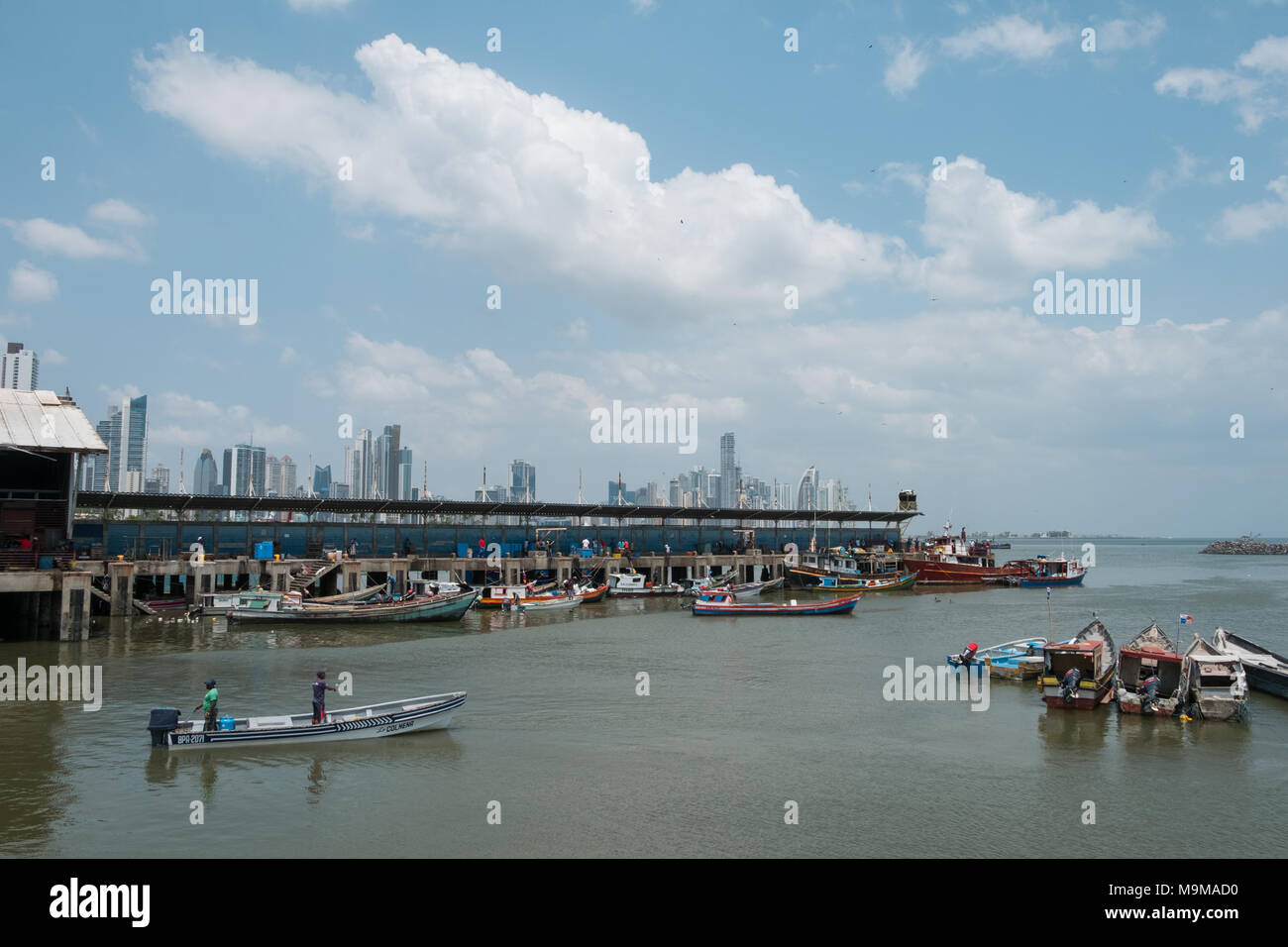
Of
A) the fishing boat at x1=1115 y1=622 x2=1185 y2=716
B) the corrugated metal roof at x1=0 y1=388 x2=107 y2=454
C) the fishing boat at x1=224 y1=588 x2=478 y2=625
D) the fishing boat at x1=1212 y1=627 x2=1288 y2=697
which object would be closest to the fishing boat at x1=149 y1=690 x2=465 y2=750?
the fishing boat at x1=1115 y1=622 x2=1185 y2=716

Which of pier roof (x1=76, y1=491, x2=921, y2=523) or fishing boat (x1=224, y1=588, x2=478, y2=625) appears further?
pier roof (x1=76, y1=491, x2=921, y2=523)

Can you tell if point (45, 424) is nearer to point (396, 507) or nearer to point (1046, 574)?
point (396, 507)

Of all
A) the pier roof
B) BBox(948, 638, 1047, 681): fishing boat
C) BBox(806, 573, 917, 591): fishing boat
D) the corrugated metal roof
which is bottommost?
BBox(806, 573, 917, 591): fishing boat

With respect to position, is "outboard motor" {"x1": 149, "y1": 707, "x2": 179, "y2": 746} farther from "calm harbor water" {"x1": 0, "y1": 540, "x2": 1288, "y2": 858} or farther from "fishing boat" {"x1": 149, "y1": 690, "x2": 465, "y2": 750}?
"calm harbor water" {"x1": 0, "y1": 540, "x2": 1288, "y2": 858}

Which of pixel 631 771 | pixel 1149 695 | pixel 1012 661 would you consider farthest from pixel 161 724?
pixel 1012 661
